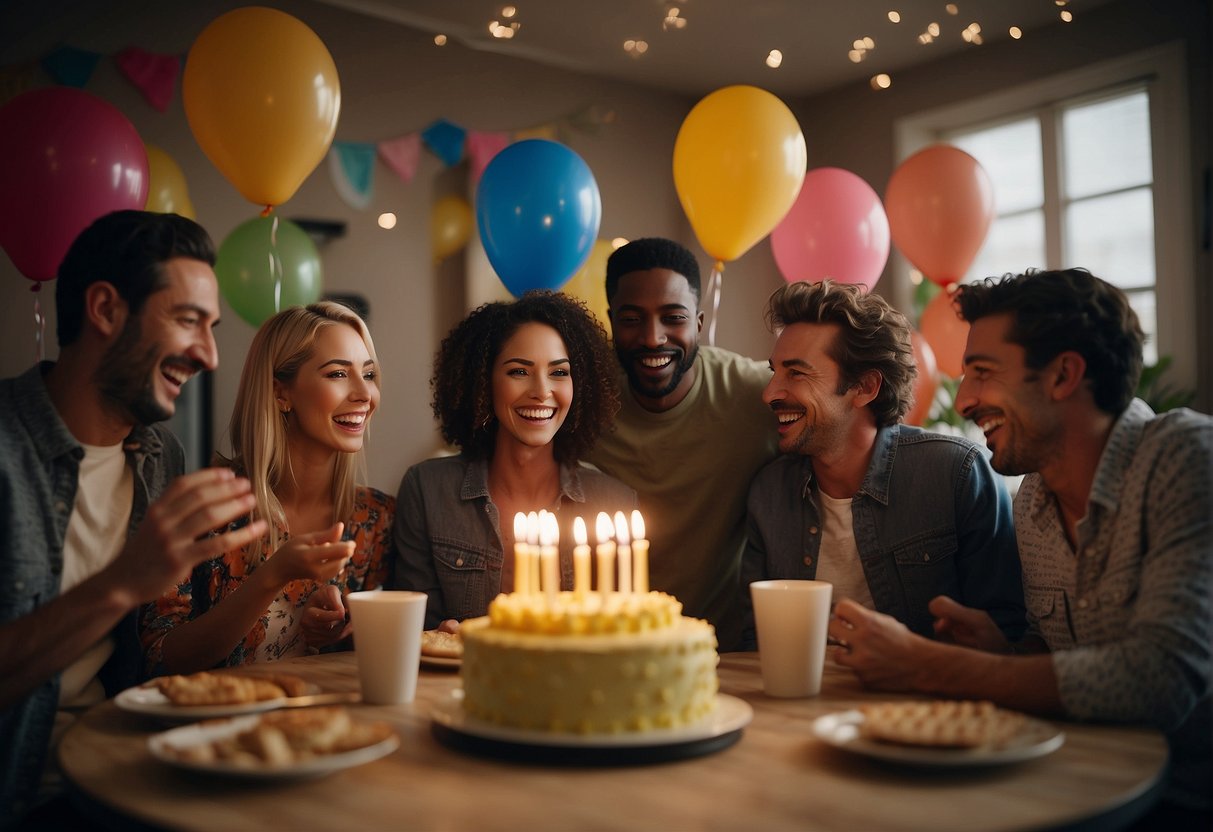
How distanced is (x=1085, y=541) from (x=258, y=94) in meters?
2.53

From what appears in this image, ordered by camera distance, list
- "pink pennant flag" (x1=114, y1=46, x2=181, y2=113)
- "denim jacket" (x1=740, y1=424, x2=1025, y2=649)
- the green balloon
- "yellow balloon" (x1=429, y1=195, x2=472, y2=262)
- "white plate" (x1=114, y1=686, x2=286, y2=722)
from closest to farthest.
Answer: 1. "white plate" (x1=114, y1=686, x2=286, y2=722)
2. "denim jacket" (x1=740, y1=424, x2=1025, y2=649)
3. the green balloon
4. "pink pennant flag" (x1=114, y1=46, x2=181, y2=113)
5. "yellow balloon" (x1=429, y1=195, x2=472, y2=262)

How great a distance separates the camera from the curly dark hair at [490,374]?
2.76 meters

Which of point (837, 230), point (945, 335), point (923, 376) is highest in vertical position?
point (837, 230)

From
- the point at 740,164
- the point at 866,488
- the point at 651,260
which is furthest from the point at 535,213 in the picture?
the point at 866,488

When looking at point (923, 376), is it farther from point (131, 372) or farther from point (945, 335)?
point (131, 372)

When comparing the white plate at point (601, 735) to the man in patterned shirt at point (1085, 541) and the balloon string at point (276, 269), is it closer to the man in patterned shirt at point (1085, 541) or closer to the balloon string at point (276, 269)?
the man in patterned shirt at point (1085, 541)

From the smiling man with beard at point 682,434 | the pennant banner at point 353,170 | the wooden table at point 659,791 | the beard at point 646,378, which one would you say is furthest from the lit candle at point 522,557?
the pennant banner at point 353,170

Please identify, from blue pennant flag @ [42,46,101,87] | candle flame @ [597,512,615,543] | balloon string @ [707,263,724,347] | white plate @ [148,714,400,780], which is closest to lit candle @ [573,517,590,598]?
candle flame @ [597,512,615,543]

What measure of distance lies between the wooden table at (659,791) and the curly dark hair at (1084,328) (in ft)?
2.23

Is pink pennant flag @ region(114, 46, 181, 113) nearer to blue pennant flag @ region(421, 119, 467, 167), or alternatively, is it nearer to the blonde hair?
blue pennant flag @ region(421, 119, 467, 167)

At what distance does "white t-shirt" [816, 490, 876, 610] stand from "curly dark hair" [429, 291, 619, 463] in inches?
27.0

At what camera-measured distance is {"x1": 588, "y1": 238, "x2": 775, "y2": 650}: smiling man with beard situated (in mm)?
2877

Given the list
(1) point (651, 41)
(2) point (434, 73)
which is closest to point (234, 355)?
(2) point (434, 73)

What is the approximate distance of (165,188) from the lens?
3.80m
